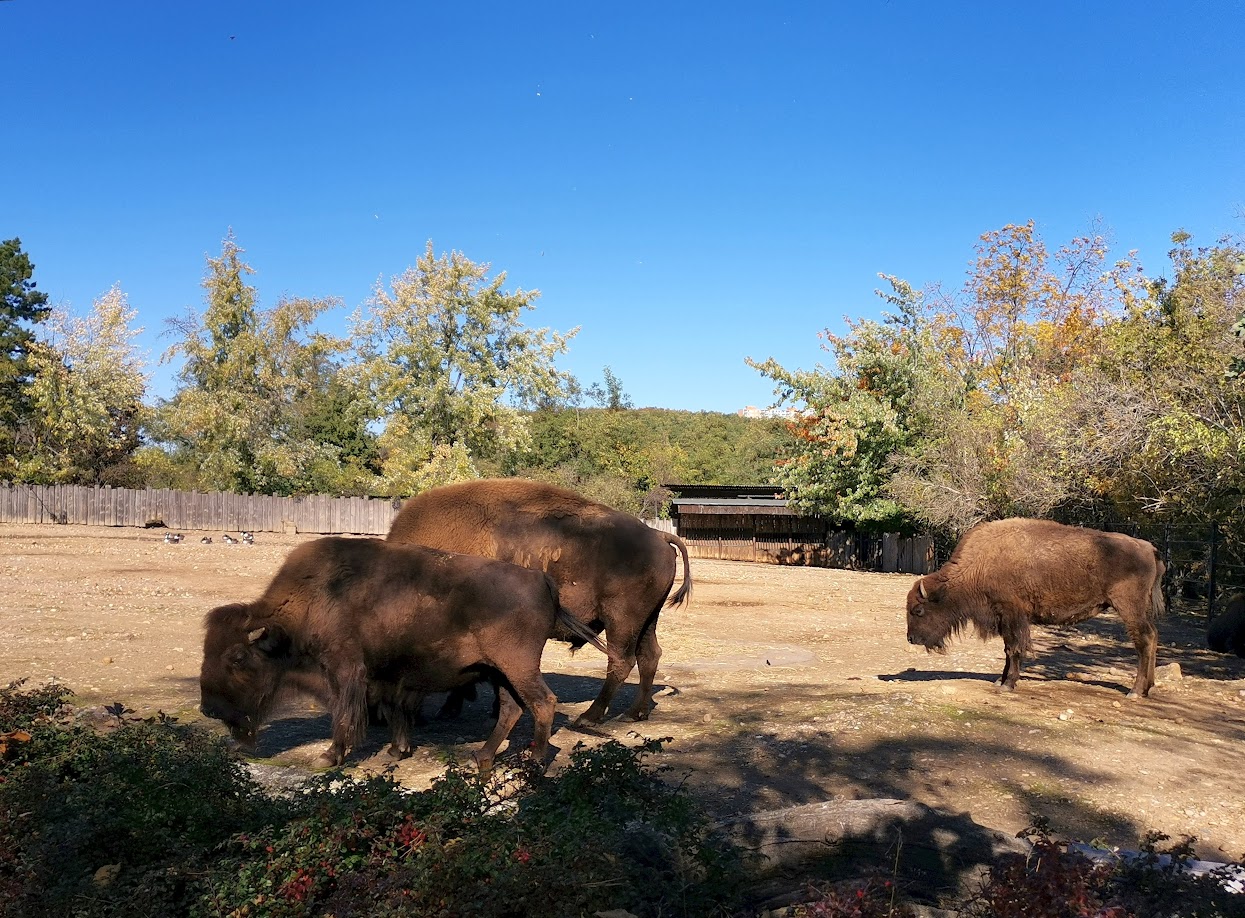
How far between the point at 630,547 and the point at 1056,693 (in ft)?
18.2

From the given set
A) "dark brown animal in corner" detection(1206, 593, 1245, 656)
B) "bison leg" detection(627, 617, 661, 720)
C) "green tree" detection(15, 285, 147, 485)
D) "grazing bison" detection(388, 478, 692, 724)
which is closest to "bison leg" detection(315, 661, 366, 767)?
"grazing bison" detection(388, 478, 692, 724)

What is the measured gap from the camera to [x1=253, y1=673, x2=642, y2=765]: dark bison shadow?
743cm

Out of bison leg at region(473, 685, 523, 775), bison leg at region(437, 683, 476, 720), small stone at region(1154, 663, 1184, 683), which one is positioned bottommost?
small stone at region(1154, 663, 1184, 683)

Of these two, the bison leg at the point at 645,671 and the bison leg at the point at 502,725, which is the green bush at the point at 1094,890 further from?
the bison leg at the point at 645,671

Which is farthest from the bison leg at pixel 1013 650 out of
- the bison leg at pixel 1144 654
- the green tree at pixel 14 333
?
the green tree at pixel 14 333

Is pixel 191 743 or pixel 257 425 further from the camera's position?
pixel 257 425

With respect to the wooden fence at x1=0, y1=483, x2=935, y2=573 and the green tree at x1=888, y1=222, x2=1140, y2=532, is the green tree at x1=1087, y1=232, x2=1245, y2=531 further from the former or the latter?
the wooden fence at x1=0, y1=483, x2=935, y2=573

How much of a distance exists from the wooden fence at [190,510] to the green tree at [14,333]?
18.3 ft

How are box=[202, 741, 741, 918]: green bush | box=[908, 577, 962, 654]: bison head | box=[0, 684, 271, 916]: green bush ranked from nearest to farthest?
box=[202, 741, 741, 918]: green bush
box=[0, 684, 271, 916]: green bush
box=[908, 577, 962, 654]: bison head

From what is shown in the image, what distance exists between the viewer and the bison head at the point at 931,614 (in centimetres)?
1132

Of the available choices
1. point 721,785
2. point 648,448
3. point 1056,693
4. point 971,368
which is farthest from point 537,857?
point 648,448

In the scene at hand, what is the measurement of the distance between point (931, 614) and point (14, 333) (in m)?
53.0

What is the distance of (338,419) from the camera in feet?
199

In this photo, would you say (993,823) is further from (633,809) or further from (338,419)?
(338,419)
